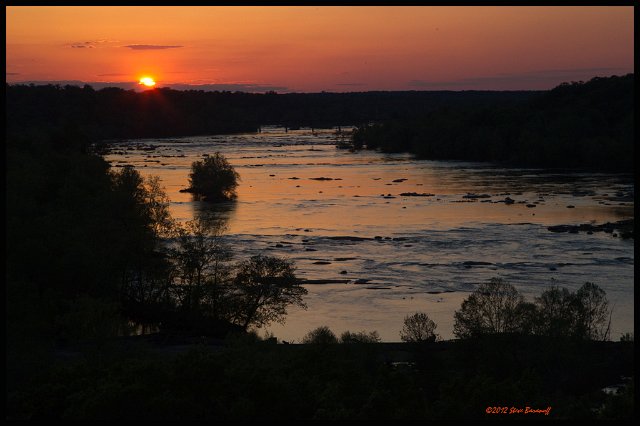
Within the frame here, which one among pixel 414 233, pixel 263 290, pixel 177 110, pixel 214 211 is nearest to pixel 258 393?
pixel 263 290

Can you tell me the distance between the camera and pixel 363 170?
244ft

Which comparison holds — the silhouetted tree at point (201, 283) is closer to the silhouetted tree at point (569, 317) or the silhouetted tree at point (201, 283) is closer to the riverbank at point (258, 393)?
the riverbank at point (258, 393)

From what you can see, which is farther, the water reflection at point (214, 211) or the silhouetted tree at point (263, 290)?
the water reflection at point (214, 211)

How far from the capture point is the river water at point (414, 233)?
96.6 ft

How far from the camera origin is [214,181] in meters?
56.9

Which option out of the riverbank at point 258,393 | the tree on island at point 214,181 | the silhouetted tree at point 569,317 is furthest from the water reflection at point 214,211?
the riverbank at point 258,393

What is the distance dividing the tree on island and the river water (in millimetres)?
1097

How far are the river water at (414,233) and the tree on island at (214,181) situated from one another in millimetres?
1097

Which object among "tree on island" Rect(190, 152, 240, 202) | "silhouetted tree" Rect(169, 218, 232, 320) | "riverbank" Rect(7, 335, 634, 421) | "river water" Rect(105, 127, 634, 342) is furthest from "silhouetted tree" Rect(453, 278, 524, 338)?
"tree on island" Rect(190, 152, 240, 202)

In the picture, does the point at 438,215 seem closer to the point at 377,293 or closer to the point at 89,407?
the point at 377,293

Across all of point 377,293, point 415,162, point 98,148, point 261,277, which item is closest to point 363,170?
point 415,162

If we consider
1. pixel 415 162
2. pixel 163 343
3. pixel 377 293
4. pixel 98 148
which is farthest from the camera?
pixel 415 162

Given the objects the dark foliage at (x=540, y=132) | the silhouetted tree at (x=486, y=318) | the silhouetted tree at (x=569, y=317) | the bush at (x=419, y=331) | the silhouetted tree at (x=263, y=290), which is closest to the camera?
the silhouetted tree at (x=569, y=317)

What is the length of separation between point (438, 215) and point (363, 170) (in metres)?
27.0
